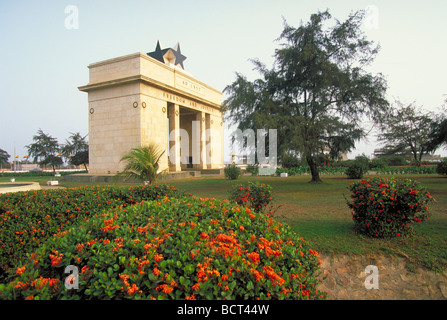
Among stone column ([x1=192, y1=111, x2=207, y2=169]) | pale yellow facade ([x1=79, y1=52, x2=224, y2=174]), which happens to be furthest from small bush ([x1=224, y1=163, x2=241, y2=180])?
stone column ([x1=192, y1=111, x2=207, y2=169])

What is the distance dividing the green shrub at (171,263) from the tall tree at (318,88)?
11871mm

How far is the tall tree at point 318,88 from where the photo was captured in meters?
14.4

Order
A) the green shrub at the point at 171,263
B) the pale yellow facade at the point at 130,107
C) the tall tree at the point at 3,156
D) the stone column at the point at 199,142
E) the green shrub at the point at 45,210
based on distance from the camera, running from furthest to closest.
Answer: the tall tree at the point at 3,156 → the stone column at the point at 199,142 → the pale yellow facade at the point at 130,107 → the green shrub at the point at 45,210 → the green shrub at the point at 171,263

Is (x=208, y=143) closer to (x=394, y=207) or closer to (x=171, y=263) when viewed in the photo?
(x=394, y=207)

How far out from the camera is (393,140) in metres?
35.8

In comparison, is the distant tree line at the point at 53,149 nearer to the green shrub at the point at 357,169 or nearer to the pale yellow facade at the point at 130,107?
the pale yellow facade at the point at 130,107

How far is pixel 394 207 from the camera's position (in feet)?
16.5

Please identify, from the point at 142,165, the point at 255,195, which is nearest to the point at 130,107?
the point at 142,165

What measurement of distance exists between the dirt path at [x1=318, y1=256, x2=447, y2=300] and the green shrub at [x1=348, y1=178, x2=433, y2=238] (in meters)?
0.88

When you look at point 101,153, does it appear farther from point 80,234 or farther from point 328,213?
point 80,234

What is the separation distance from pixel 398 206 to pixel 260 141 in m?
9.92

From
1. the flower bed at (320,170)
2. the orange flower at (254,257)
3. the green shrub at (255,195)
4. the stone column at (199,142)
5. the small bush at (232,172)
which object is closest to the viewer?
the orange flower at (254,257)

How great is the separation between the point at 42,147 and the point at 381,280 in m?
52.9

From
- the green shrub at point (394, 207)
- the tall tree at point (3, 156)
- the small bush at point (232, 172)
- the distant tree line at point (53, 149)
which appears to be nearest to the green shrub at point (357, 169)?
the small bush at point (232, 172)
